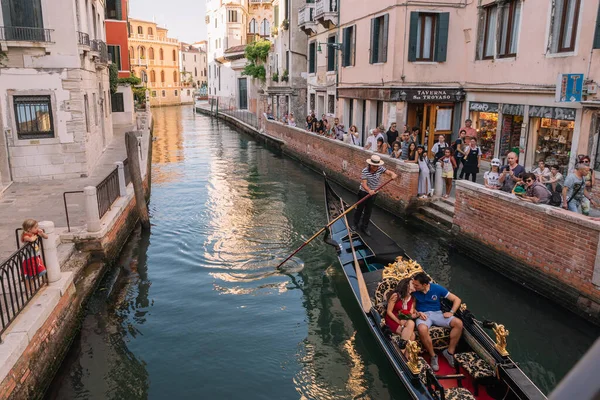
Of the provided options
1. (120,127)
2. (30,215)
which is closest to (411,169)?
(30,215)

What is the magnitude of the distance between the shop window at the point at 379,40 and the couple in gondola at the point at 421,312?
1029 centimetres

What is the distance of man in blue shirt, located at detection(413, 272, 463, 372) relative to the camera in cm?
492

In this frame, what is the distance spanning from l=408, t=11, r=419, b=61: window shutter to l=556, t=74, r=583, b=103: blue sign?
15.6 feet

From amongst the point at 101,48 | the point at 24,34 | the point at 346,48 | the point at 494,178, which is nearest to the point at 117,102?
the point at 101,48

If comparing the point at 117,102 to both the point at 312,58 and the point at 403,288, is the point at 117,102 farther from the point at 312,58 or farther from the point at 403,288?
the point at 403,288

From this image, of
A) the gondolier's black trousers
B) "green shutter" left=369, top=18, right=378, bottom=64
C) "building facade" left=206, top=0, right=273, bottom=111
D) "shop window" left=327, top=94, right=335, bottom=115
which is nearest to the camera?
the gondolier's black trousers

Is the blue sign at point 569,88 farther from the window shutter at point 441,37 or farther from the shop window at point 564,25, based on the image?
the window shutter at point 441,37

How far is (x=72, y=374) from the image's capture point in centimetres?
536

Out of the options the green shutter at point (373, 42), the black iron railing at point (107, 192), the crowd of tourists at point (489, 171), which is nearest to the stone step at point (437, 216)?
the crowd of tourists at point (489, 171)

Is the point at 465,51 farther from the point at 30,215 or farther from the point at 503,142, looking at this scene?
the point at 30,215

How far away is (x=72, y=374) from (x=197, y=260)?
353 cm

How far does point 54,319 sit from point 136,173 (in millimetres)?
5128

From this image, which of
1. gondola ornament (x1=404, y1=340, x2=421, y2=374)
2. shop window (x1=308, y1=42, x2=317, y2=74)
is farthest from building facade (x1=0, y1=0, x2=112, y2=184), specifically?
shop window (x1=308, y1=42, x2=317, y2=74)

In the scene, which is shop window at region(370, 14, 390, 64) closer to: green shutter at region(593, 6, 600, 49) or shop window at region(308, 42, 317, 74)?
green shutter at region(593, 6, 600, 49)
